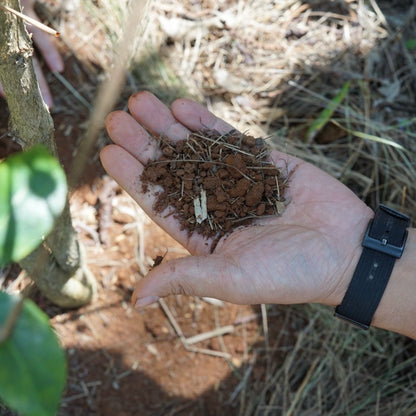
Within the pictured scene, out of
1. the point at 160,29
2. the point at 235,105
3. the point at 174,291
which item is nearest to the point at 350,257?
the point at 174,291

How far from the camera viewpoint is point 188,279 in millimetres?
1263

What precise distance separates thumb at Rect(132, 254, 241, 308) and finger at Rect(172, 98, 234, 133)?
603 mm

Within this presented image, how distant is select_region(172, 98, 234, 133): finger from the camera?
66.1 inches

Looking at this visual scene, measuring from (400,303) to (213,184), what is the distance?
2.29 ft

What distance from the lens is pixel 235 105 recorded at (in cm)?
236

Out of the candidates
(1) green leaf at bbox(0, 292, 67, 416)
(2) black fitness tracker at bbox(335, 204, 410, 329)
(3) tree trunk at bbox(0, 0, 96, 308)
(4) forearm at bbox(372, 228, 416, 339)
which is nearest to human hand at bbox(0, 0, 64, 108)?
(3) tree trunk at bbox(0, 0, 96, 308)

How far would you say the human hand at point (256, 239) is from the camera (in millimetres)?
1276

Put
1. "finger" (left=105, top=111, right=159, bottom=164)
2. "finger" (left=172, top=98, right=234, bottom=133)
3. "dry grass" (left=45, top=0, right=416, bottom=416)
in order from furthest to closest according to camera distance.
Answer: "dry grass" (left=45, top=0, right=416, bottom=416) < "finger" (left=172, top=98, right=234, bottom=133) < "finger" (left=105, top=111, right=159, bottom=164)

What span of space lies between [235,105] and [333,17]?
862mm

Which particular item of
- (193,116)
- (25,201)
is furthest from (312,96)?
(25,201)

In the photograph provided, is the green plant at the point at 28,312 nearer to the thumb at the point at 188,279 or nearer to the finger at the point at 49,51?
the thumb at the point at 188,279

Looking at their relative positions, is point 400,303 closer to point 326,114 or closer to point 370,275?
point 370,275

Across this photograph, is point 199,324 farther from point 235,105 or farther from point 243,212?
point 235,105

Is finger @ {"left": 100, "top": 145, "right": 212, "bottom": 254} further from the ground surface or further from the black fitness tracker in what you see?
the black fitness tracker
